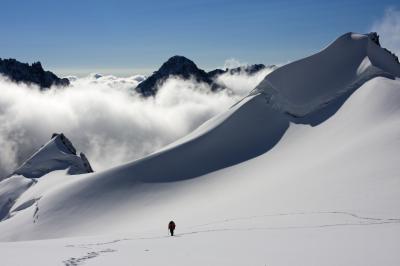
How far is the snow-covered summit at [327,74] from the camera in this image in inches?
3492

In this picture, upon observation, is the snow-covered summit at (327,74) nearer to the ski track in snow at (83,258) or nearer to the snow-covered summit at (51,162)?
the snow-covered summit at (51,162)

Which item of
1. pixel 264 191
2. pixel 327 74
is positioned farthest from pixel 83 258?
pixel 327 74

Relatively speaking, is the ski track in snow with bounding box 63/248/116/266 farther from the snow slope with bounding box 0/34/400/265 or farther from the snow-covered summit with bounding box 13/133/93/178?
the snow-covered summit with bounding box 13/133/93/178

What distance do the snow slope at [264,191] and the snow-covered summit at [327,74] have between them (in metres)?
0.33

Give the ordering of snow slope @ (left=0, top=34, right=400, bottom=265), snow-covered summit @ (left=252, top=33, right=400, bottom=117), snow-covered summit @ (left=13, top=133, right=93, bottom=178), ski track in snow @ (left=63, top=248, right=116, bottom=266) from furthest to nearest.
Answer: snow-covered summit @ (left=13, top=133, right=93, bottom=178), snow-covered summit @ (left=252, top=33, right=400, bottom=117), snow slope @ (left=0, top=34, right=400, bottom=265), ski track in snow @ (left=63, top=248, right=116, bottom=266)

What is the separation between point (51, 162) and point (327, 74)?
265ft

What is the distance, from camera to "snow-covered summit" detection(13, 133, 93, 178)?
112m

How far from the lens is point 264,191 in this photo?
51156 mm

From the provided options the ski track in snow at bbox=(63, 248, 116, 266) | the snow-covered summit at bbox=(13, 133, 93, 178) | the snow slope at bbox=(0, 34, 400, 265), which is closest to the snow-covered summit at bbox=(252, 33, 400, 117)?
the snow slope at bbox=(0, 34, 400, 265)

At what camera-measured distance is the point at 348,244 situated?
2180 centimetres

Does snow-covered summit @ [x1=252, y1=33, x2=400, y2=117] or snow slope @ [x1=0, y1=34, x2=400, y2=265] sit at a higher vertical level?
snow-covered summit @ [x1=252, y1=33, x2=400, y2=117]

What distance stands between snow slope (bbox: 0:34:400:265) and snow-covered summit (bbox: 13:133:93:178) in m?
5.05

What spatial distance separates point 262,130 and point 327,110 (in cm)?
1424

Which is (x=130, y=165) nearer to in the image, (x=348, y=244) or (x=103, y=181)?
(x=103, y=181)
